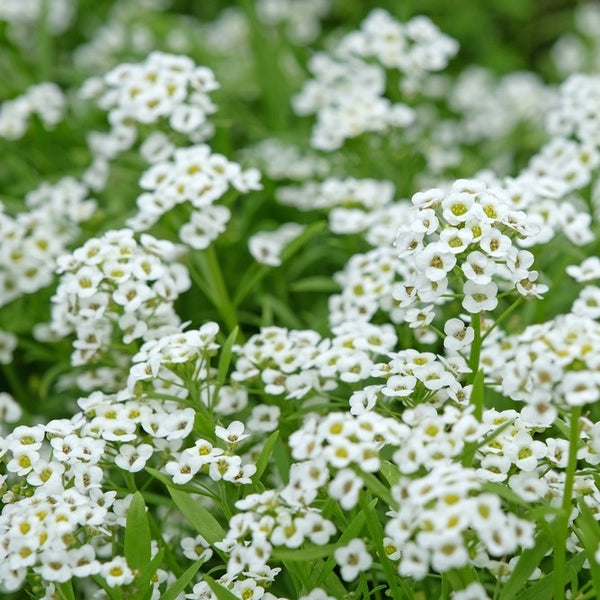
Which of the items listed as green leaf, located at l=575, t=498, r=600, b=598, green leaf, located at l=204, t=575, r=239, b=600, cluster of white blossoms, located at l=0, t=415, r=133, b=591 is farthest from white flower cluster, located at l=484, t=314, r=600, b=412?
cluster of white blossoms, located at l=0, t=415, r=133, b=591

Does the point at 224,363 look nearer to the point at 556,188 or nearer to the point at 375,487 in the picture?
the point at 375,487

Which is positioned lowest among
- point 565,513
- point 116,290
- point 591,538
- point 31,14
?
point 591,538

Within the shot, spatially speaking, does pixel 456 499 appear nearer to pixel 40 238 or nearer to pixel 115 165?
pixel 40 238

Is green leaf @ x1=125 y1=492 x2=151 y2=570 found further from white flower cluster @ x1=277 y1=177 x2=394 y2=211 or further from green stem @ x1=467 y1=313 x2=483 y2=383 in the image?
white flower cluster @ x1=277 y1=177 x2=394 y2=211

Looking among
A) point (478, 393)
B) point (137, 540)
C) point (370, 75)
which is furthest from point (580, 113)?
point (137, 540)

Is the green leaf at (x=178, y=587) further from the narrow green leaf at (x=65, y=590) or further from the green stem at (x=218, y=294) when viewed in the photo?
the green stem at (x=218, y=294)

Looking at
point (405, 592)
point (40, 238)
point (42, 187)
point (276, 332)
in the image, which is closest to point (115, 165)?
point (42, 187)
